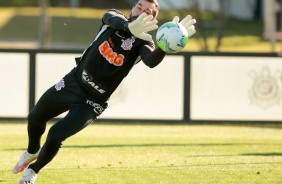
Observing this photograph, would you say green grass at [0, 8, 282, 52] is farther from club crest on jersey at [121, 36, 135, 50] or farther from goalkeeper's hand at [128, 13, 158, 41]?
goalkeeper's hand at [128, 13, 158, 41]

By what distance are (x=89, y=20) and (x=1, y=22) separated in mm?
4043

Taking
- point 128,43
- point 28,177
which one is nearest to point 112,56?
point 128,43

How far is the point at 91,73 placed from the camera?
927 cm

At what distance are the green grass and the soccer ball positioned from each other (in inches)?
972

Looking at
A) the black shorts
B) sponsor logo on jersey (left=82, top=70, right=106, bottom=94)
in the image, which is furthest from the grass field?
sponsor logo on jersey (left=82, top=70, right=106, bottom=94)

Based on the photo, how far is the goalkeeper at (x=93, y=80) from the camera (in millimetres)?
8914

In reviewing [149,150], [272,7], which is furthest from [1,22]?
[149,150]

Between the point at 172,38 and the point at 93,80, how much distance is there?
1.14 meters

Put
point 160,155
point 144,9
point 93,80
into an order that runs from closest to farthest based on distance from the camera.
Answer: point 144,9 → point 93,80 → point 160,155

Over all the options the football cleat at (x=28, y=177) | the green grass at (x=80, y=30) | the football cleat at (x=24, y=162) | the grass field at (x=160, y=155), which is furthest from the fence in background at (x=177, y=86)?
the green grass at (x=80, y=30)

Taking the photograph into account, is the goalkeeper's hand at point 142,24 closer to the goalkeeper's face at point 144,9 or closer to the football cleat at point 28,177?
the goalkeeper's face at point 144,9

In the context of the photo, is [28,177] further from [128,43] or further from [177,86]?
[177,86]

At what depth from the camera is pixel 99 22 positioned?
3791 centimetres

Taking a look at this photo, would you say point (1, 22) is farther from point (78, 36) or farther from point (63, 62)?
point (63, 62)
